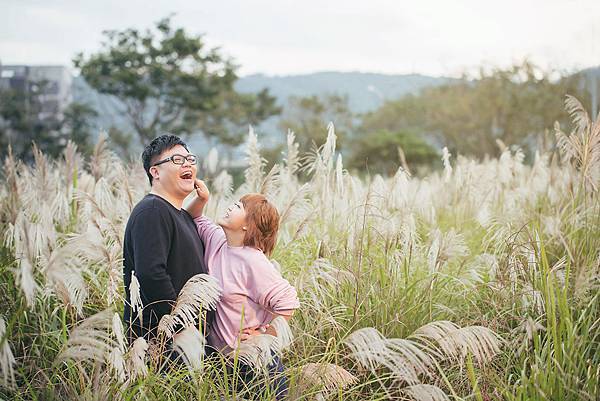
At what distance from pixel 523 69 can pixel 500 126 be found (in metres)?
2.27

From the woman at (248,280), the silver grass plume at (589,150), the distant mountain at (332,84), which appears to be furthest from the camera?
the distant mountain at (332,84)

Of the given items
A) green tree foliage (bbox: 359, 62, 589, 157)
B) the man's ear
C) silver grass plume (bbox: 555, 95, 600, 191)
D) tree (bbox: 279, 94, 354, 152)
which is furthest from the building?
silver grass plume (bbox: 555, 95, 600, 191)

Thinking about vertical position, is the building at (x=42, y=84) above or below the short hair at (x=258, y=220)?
above

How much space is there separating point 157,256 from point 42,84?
2869cm

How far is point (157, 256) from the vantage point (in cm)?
305

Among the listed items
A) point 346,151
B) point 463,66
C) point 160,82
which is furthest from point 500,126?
point 160,82

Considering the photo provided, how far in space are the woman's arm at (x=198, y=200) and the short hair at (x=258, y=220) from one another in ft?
1.20

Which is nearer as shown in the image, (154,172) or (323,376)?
(323,376)

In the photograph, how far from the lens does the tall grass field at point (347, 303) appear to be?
8.69 ft

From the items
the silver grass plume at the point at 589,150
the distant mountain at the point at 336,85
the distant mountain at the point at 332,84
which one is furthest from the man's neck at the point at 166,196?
the distant mountain at the point at 332,84

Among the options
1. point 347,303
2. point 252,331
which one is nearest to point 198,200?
point 252,331

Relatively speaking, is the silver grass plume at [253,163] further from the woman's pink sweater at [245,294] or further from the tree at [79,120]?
the tree at [79,120]

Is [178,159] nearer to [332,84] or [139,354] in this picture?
[139,354]

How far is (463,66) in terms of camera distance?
28.5 m
